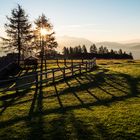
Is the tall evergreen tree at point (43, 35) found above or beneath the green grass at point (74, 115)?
above

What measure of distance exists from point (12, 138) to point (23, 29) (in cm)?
4859

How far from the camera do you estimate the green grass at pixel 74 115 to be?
983 centimetres

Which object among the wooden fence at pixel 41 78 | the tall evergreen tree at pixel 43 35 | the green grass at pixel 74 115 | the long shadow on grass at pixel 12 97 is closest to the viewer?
the green grass at pixel 74 115

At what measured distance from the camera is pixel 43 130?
10438mm

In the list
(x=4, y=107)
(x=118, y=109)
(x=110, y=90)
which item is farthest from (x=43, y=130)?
(x=110, y=90)

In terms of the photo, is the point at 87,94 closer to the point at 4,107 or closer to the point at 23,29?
the point at 4,107

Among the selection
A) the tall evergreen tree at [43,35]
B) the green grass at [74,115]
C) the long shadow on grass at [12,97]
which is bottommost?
the long shadow on grass at [12,97]

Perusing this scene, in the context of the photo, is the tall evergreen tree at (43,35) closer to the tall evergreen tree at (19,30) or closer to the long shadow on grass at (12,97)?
the tall evergreen tree at (19,30)

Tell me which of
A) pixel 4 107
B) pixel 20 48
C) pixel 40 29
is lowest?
pixel 4 107

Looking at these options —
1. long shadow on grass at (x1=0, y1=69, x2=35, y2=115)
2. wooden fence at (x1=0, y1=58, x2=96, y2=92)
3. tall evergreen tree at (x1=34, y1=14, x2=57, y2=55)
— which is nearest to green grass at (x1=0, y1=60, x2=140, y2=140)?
long shadow on grass at (x1=0, y1=69, x2=35, y2=115)

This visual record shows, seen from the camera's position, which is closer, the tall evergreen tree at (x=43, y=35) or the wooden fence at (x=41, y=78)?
the wooden fence at (x=41, y=78)

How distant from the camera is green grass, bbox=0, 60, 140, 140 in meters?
9.83

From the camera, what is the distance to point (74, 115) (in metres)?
12.3

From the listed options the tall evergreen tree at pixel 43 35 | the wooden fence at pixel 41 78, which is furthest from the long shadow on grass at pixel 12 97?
the tall evergreen tree at pixel 43 35
